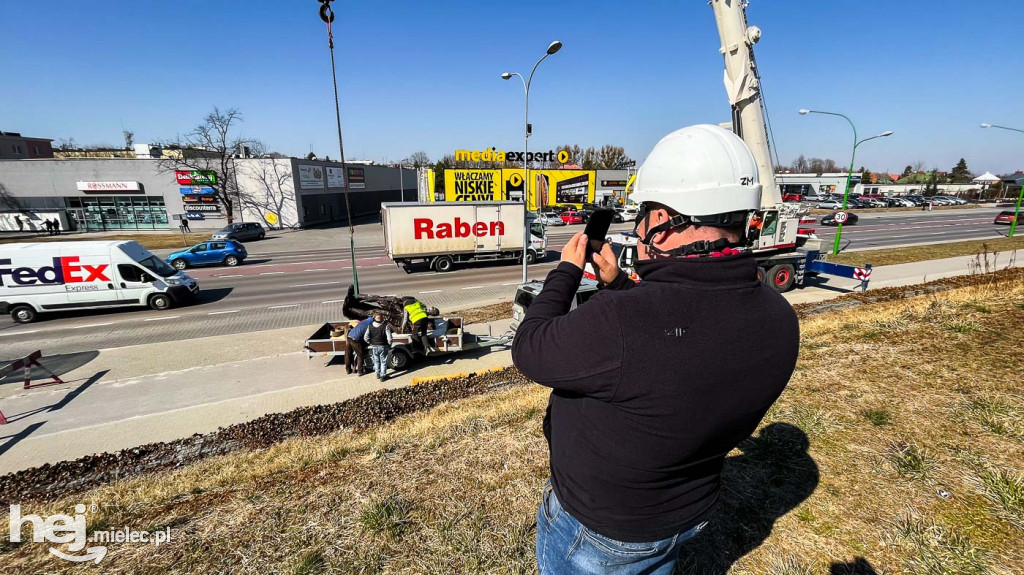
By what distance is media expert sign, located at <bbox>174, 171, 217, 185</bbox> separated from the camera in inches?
1519

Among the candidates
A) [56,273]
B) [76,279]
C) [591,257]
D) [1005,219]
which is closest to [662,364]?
[591,257]

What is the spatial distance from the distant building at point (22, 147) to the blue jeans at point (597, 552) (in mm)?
75830

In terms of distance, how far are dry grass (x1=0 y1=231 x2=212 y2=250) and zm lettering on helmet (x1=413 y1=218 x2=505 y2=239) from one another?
867 inches

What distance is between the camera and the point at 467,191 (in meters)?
48.0

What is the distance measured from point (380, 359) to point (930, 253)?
93.8ft

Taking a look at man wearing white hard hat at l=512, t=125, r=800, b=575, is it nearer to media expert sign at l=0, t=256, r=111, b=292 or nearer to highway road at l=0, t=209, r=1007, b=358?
highway road at l=0, t=209, r=1007, b=358

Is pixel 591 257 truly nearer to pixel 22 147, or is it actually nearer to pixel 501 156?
pixel 501 156

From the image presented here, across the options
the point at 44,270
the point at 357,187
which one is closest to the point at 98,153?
the point at 357,187

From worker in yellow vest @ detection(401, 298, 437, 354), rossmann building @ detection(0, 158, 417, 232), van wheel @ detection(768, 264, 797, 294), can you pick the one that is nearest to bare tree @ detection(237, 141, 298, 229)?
rossmann building @ detection(0, 158, 417, 232)

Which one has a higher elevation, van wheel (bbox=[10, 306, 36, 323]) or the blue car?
the blue car

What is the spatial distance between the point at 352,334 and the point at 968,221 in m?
56.2

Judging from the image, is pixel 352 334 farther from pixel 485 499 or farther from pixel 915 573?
pixel 915 573

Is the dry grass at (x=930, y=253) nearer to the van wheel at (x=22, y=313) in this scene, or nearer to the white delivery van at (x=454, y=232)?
the white delivery van at (x=454, y=232)

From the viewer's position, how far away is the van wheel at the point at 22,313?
14.2 metres
